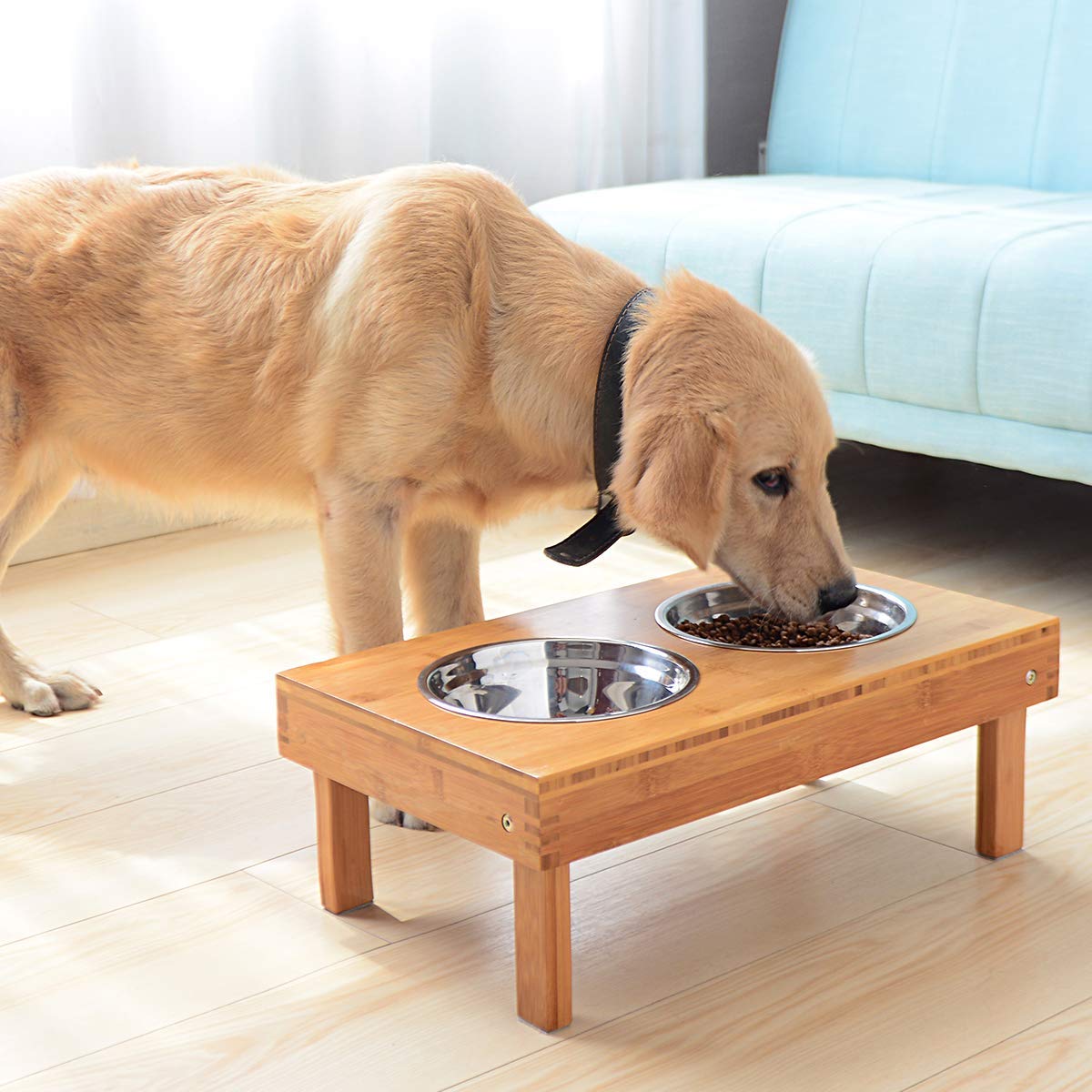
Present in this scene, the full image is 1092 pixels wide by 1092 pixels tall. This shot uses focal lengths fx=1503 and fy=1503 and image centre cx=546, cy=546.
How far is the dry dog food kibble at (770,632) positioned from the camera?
1774 millimetres

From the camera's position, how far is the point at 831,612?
180 cm

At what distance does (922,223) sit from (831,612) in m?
1.26

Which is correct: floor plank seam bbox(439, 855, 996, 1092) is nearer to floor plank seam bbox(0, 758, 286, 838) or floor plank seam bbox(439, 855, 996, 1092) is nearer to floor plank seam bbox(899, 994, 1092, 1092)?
floor plank seam bbox(899, 994, 1092, 1092)

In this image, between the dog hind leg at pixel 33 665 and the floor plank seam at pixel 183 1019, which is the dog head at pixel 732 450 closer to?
the floor plank seam at pixel 183 1019

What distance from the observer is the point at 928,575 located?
292 centimetres

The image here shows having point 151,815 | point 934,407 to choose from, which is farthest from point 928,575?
point 151,815

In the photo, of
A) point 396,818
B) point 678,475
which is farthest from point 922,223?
point 396,818

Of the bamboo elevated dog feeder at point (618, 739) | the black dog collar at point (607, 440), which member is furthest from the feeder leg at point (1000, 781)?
the black dog collar at point (607, 440)

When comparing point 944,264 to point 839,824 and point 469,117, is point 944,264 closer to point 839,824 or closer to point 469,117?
point 839,824

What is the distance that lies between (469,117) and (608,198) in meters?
0.51

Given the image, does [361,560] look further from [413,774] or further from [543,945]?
[543,945]

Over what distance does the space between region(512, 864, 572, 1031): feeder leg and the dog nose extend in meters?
0.53

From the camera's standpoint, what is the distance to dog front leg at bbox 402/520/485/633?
214 centimetres

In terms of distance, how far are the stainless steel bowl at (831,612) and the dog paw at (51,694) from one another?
1019 millimetres
